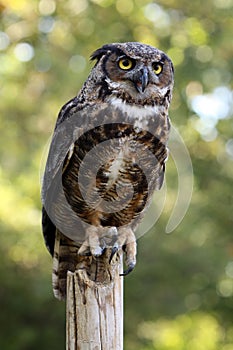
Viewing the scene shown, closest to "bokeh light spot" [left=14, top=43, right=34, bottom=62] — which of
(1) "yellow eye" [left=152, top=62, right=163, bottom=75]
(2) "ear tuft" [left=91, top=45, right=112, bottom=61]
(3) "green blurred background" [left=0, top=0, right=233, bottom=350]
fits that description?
(3) "green blurred background" [left=0, top=0, right=233, bottom=350]

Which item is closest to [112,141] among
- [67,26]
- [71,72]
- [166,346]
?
[71,72]

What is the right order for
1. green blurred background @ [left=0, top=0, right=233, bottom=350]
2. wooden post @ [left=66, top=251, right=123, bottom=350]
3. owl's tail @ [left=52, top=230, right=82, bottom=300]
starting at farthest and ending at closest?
green blurred background @ [left=0, top=0, right=233, bottom=350] < owl's tail @ [left=52, top=230, right=82, bottom=300] < wooden post @ [left=66, top=251, right=123, bottom=350]

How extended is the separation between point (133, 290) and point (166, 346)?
5.16 ft

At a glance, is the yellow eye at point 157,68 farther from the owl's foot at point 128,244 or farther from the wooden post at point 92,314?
the wooden post at point 92,314

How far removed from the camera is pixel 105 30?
19.4 feet

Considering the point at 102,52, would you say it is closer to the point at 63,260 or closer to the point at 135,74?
the point at 135,74

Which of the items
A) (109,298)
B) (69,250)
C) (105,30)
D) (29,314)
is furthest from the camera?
(105,30)

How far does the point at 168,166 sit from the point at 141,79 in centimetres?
285

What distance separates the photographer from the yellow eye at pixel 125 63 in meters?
2.88

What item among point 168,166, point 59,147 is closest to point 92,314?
point 59,147

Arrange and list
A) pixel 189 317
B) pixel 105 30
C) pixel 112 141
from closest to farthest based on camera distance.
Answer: pixel 112 141
pixel 105 30
pixel 189 317

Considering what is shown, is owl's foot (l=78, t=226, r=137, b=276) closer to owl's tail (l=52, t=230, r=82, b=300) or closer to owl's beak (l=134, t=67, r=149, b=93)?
owl's tail (l=52, t=230, r=82, b=300)

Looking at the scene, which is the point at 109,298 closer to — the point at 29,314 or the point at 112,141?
the point at 112,141

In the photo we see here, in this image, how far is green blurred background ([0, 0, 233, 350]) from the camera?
5297mm
